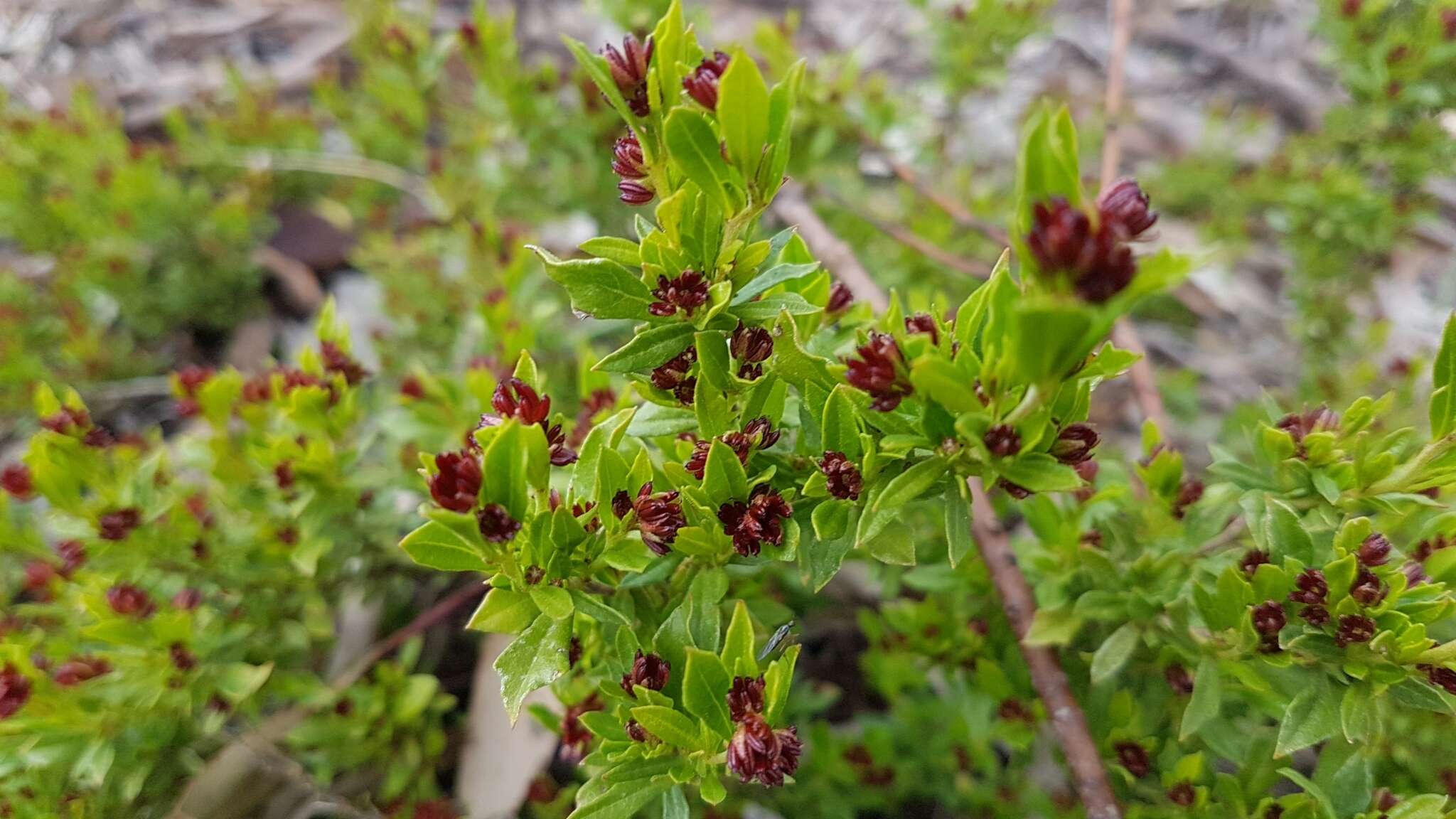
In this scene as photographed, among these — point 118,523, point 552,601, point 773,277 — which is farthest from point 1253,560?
point 118,523

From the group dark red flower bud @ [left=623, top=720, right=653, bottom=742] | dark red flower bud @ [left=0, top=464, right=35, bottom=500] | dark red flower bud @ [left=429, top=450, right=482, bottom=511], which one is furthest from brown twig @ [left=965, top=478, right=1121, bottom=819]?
dark red flower bud @ [left=0, top=464, right=35, bottom=500]

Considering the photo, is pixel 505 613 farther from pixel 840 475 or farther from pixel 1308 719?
pixel 1308 719

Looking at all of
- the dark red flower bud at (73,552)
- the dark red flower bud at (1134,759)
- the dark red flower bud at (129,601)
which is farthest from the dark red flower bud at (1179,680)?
the dark red flower bud at (73,552)

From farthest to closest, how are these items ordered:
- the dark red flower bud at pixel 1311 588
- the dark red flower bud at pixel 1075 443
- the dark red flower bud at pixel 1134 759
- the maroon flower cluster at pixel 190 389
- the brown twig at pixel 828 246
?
the brown twig at pixel 828 246 < the maroon flower cluster at pixel 190 389 < the dark red flower bud at pixel 1134 759 < the dark red flower bud at pixel 1311 588 < the dark red flower bud at pixel 1075 443

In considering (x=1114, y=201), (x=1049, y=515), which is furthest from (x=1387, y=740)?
(x=1114, y=201)

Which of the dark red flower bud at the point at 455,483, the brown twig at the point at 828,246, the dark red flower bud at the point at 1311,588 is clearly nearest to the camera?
the dark red flower bud at the point at 455,483

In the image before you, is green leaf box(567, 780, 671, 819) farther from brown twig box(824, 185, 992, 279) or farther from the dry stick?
brown twig box(824, 185, 992, 279)

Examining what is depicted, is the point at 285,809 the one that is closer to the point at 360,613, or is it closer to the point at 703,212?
the point at 360,613

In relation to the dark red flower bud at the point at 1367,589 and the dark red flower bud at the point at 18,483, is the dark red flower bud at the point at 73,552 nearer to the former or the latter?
the dark red flower bud at the point at 18,483
